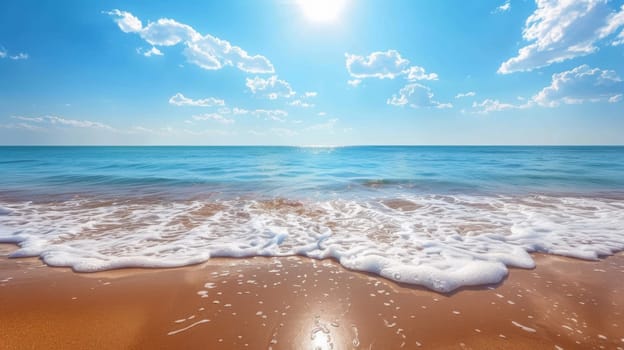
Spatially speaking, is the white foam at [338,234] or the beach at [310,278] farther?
the white foam at [338,234]

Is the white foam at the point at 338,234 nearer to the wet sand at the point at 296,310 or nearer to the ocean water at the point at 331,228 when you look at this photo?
Answer: the ocean water at the point at 331,228

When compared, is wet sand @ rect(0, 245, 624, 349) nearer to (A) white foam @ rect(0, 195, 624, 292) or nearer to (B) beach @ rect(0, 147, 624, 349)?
(B) beach @ rect(0, 147, 624, 349)

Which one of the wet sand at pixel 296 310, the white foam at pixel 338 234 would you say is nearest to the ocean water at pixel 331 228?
the white foam at pixel 338 234

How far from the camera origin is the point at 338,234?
17.5 feet

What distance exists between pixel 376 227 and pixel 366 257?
1943 millimetres

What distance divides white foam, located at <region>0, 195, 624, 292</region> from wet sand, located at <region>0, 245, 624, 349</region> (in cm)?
38

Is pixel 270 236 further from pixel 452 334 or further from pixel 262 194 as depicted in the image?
pixel 262 194

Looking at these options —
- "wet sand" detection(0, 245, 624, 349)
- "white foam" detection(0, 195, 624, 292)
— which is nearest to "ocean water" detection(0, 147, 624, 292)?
"white foam" detection(0, 195, 624, 292)

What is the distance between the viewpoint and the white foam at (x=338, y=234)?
12.8 feet

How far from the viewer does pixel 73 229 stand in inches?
213

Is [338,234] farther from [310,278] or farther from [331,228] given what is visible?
[310,278]

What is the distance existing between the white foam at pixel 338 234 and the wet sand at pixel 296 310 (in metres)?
0.38

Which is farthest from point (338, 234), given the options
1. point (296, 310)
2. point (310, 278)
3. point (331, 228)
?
point (296, 310)

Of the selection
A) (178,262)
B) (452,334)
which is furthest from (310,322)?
(178,262)
